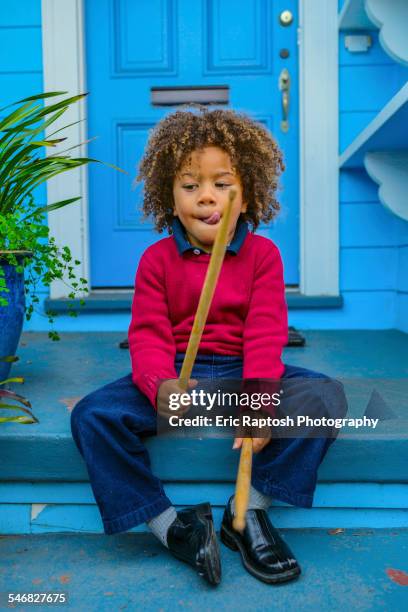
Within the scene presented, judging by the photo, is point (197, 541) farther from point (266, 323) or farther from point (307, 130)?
point (307, 130)

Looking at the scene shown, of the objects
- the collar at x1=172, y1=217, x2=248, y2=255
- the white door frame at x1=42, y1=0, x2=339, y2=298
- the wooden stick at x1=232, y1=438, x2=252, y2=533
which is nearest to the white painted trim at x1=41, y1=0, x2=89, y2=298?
the white door frame at x1=42, y1=0, x2=339, y2=298

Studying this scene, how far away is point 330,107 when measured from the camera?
2.77 meters

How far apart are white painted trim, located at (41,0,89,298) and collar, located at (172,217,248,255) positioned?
1416mm

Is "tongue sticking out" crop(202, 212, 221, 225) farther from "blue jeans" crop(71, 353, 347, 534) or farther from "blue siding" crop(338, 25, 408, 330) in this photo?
"blue siding" crop(338, 25, 408, 330)

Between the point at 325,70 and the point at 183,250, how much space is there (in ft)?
5.54

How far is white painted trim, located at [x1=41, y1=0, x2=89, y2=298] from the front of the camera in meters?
2.77

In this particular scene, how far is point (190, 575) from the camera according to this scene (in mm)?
1196

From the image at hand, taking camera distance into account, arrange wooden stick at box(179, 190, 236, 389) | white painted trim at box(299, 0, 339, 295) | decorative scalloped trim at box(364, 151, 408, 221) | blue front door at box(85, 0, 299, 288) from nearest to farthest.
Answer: wooden stick at box(179, 190, 236, 389) < decorative scalloped trim at box(364, 151, 408, 221) < white painted trim at box(299, 0, 339, 295) < blue front door at box(85, 0, 299, 288)

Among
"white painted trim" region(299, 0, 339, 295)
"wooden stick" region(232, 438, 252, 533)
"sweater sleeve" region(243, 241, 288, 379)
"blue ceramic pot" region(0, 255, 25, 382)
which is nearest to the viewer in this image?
"wooden stick" region(232, 438, 252, 533)

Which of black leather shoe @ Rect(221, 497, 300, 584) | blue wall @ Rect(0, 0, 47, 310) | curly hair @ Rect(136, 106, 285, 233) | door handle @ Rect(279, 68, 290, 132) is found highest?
blue wall @ Rect(0, 0, 47, 310)

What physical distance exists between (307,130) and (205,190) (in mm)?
1545

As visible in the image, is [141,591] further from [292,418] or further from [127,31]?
[127,31]

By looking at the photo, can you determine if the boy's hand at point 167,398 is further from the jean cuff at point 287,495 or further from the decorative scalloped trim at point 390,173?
the decorative scalloped trim at point 390,173

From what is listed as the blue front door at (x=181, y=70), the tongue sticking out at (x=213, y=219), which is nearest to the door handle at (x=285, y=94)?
the blue front door at (x=181, y=70)
